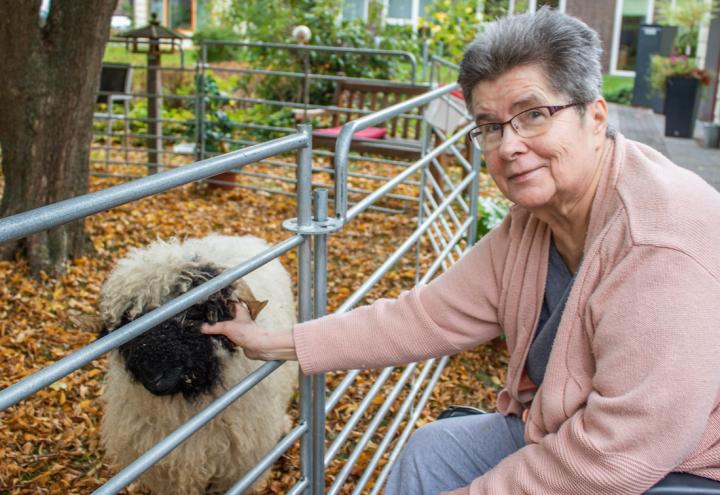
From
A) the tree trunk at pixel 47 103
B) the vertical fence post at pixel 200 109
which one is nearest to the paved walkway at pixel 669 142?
the vertical fence post at pixel 200 109

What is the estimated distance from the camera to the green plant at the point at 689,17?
13.4 m

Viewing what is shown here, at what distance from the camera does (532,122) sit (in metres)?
1.82

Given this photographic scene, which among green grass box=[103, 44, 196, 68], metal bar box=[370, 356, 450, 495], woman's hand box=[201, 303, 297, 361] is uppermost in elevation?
green grass box=[103, 44, 196, 68]

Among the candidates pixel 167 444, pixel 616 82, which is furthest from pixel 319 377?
pixel 616 82

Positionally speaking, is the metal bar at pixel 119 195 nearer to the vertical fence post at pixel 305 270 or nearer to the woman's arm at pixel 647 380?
the vertical fence post at pixel 305 270

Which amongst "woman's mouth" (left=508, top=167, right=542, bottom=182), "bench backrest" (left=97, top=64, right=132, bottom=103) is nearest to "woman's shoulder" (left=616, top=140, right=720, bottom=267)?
"woman's mouth" (left=508, top=167, right=542, bottom=182)

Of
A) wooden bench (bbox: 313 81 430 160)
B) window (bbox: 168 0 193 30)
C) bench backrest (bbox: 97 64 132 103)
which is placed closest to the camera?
wooden bench (bbox: 313 81 430 160)

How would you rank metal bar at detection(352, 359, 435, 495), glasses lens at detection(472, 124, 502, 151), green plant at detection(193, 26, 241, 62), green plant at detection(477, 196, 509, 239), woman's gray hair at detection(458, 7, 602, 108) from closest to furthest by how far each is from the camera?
woman's gray hair at detection(458, 7, 602, 108)
glasses lens at detection(472, 124, 502, 151)
metal bar at detection(352, 359, 435, 495)
green plant at detection(477, 196, 509, 239)
green plant at detection(193, 26, 241, 62)

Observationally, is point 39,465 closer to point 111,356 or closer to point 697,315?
point 111,356

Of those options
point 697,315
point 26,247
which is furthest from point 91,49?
point 697,315

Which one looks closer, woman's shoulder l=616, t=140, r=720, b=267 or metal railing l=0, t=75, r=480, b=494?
metal railing l=0, t=75, r=480, b=494

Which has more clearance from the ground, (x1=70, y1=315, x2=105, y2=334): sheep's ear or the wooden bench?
the wooden bench

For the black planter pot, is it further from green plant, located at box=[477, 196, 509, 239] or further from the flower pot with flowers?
green plant, located at box=[477, 196, 509, 239]

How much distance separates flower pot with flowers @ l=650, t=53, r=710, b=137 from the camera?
38.6 ft
